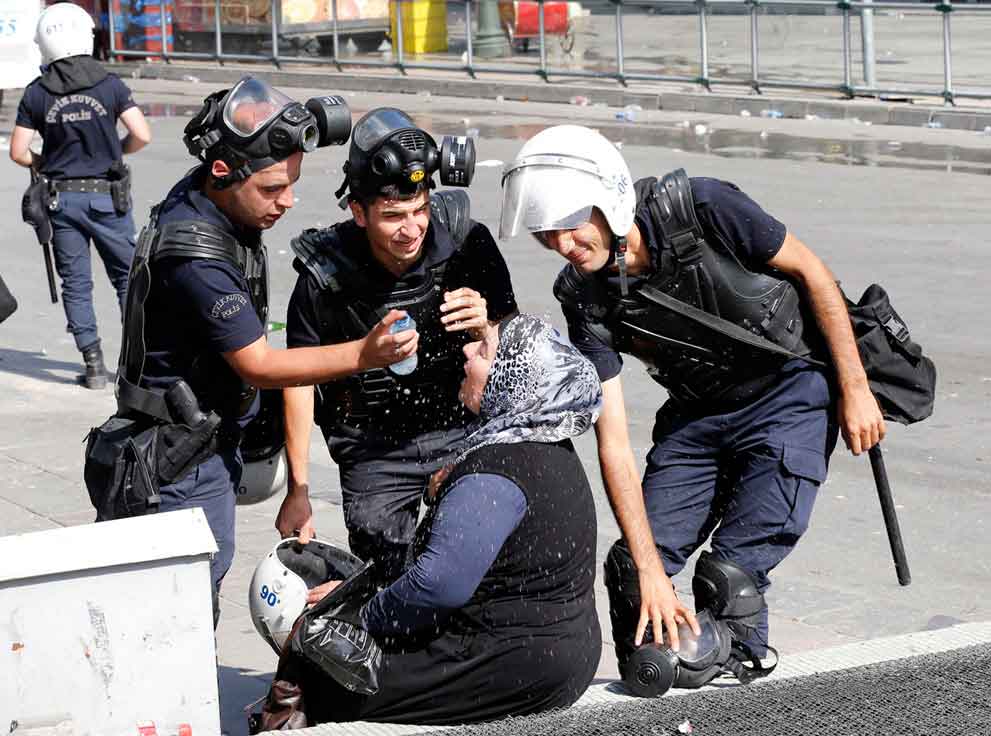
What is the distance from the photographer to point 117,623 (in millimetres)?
3676

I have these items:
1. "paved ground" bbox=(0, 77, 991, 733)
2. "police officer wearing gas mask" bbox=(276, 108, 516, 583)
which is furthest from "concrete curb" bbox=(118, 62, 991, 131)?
"police officer wearing gas mask" bbox=(276, 108, 516, 583)

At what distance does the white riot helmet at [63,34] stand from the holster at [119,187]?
0.65 meters

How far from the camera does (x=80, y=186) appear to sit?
350 inches

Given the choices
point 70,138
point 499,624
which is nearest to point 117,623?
point 499,624

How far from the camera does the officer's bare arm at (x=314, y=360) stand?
155 inches

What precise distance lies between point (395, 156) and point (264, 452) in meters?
1.09

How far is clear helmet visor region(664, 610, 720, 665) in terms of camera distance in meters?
4.04

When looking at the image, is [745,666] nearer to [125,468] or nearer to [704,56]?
[125,468]

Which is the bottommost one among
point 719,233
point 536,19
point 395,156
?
point 719,233

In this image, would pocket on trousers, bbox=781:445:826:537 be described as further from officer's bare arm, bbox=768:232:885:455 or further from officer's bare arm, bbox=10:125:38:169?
officer's bare arm, bbox=10:125:38:169

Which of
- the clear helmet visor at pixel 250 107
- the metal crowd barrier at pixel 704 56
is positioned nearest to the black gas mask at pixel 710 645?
the clear helmet visor at pixel 250 107

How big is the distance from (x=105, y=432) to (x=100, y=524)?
67cm

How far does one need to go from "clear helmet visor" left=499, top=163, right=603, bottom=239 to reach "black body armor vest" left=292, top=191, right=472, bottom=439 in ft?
1.62

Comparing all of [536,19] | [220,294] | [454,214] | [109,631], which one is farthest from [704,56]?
[109,631]
